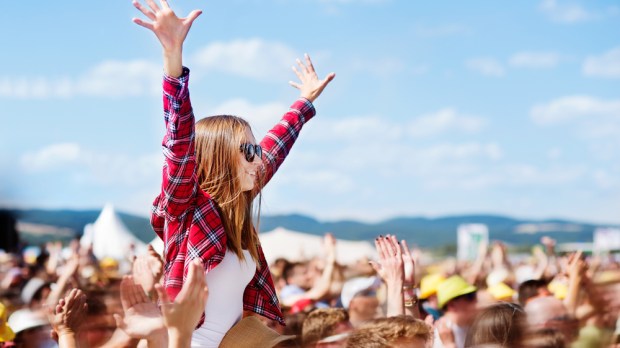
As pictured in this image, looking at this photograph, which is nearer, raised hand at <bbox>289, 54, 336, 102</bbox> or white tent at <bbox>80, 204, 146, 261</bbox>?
raised hand at <bbox>289, 54, 336, 102</bbox>

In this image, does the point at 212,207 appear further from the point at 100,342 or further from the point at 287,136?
the point at 100,342

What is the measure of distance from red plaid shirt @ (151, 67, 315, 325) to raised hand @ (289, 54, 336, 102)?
2.97 feet

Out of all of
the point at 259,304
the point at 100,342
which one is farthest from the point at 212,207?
the point at 100,342

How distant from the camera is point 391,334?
2.80 meters

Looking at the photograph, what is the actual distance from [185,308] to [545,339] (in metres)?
1.96

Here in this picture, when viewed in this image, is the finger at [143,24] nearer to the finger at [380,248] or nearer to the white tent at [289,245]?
the finger at [380,248]

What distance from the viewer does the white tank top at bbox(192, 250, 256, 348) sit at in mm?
2803

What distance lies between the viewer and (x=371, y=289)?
22.2ft

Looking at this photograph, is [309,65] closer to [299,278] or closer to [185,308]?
[185,308]

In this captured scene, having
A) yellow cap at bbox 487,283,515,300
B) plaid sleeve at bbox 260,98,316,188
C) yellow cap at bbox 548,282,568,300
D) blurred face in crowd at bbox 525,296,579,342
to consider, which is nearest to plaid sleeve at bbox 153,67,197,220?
plaid sleeve at bbox 260,98,316,188

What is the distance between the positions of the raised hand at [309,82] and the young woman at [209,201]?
68 cm

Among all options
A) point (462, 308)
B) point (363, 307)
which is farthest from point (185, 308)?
point (363, 307)

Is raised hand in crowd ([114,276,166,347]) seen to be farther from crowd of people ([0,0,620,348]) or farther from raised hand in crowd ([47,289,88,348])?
raised hand in crowd ([47,289,88,348])

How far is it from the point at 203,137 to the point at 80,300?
728mm
